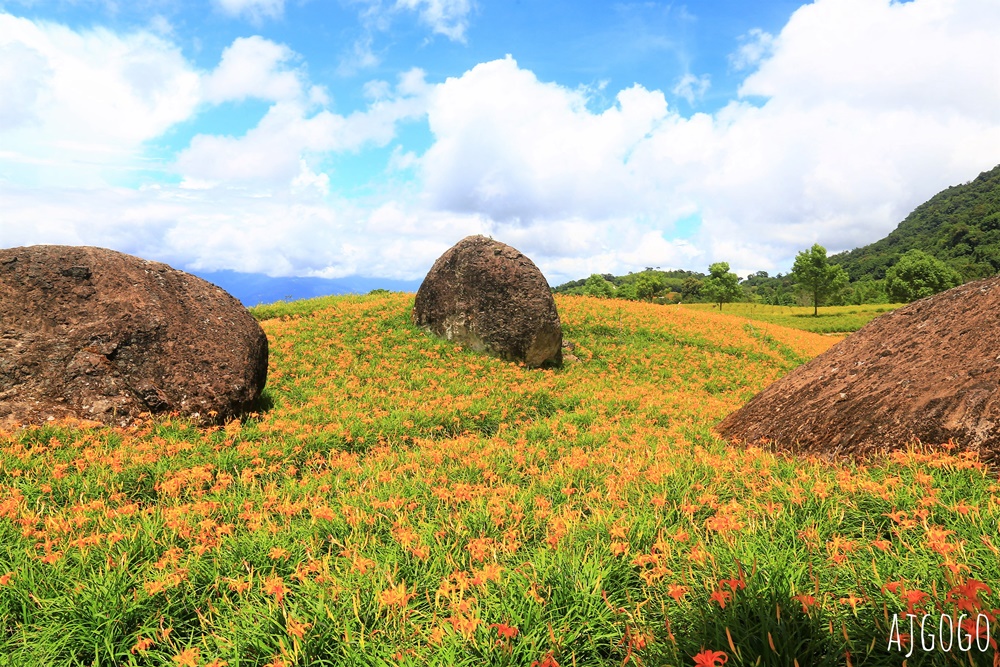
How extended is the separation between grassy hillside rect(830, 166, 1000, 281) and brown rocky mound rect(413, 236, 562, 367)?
262 ft

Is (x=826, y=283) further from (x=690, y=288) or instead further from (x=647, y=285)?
(x=690, y=288)

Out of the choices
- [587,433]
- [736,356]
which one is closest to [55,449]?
[587,433]

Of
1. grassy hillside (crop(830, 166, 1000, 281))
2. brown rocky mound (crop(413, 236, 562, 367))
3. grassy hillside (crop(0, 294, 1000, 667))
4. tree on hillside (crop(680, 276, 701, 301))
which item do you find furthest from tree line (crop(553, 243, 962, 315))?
grassy hillside (crop(0, 294, 1000, 667))

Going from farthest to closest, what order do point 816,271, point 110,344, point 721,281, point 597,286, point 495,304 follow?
point 597,286 → point 721,281 → point 816,271 → point 495,304 → point 110,344

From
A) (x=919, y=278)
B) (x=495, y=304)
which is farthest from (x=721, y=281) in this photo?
(x=495, y=304)

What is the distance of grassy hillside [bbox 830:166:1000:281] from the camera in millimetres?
98375

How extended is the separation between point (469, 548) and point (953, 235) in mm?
152546

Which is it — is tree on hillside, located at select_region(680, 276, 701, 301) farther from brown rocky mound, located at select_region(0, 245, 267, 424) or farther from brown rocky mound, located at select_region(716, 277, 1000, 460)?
brown rocky mound, located at select_region(0, 245, 267, 424)

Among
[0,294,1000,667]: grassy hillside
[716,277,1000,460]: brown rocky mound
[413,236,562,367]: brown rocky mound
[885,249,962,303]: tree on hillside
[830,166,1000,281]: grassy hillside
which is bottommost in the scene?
[0,294,1000,667]: grassy hillside

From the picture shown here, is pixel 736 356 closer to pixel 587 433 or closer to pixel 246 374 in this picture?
pixel 587 433

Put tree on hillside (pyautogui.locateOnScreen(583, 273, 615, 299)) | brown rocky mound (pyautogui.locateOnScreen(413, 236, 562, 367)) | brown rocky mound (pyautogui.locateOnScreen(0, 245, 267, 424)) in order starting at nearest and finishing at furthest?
brown rocky mound (pyautogui.locateOnScreen(0, 245, 267, 424)) → brown rocky mound (pyautogui.locateOnScreen(413, 236, 562, 367)) → tree on hillside (pyautogui.locateOnScreen(583, 273, 615, 299))

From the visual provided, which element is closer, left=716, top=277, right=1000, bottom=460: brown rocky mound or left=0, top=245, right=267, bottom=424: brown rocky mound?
left=716, top=277, right=1000, bottom=460: brown rocky mound

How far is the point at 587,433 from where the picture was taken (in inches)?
340

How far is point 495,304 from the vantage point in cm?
1563
